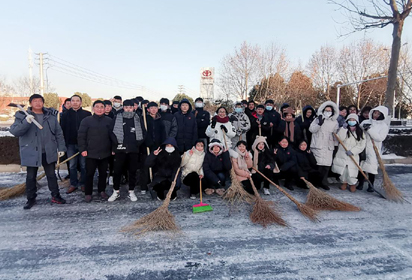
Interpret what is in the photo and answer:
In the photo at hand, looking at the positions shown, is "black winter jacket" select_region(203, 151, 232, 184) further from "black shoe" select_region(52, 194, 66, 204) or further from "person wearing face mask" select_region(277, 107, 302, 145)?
"black shoe" select_region(52, 194, 66, 204)

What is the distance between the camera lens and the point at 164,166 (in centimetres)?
489

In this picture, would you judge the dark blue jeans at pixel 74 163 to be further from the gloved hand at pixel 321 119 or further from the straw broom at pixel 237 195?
the gloved hand at pixel 321 119

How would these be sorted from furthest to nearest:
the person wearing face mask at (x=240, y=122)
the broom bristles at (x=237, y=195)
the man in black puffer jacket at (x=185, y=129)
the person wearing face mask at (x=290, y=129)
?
the person wearing face mask at (x=240, y=122) → the person wearing face mask at (x=290, y=129) → the man in black puffer jacket at (x=185, y=129) → the broom bristles at (x=237, y=195)

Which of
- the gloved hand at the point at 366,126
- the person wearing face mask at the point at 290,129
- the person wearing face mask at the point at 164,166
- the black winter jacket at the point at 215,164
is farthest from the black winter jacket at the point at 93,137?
the gloved hand at the point at 366,126

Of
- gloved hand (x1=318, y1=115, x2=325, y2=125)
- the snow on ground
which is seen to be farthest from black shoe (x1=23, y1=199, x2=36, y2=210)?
gloved hand (x1=318, y1=115, x2=325, y2=125)

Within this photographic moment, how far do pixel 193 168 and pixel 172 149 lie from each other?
0.59m

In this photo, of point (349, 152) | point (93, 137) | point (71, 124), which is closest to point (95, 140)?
point (93, 137)

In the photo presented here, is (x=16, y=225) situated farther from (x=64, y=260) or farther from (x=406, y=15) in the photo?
(x=406, y=15)

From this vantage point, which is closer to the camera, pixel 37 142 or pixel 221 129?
pixel 37 142

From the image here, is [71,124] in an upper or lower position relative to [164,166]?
upper

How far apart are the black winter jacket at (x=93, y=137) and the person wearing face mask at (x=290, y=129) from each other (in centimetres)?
402

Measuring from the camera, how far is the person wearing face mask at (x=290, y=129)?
6.20m

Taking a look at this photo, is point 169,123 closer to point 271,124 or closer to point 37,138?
point 37,138

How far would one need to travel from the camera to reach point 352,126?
5.55 meters
